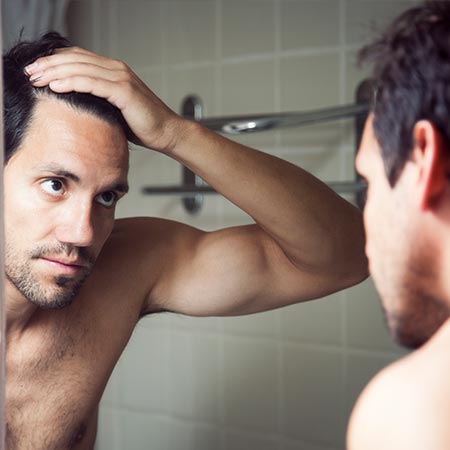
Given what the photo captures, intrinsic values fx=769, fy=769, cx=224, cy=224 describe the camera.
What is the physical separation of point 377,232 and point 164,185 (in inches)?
16.7

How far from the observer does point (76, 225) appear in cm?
60

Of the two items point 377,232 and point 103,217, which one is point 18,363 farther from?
point 377,232

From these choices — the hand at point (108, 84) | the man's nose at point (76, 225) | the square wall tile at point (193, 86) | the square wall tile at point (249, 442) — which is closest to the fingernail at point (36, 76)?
the hand at point (108, 84)

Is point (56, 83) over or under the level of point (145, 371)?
over

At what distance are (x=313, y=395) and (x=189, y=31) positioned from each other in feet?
1.33

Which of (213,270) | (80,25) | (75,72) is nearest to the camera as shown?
(75,72)

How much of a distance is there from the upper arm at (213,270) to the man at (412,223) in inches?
12.0

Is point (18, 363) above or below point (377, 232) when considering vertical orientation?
below

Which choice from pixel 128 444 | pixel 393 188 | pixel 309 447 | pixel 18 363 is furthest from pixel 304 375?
pixel 393 188

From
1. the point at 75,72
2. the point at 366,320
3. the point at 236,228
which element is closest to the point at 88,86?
the point at 75,72

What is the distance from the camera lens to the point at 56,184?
61 cm

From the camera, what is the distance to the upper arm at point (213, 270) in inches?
29.7

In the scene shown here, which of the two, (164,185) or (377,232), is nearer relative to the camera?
(377,232)

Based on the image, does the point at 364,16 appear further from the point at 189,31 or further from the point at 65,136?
the point at 65,136
